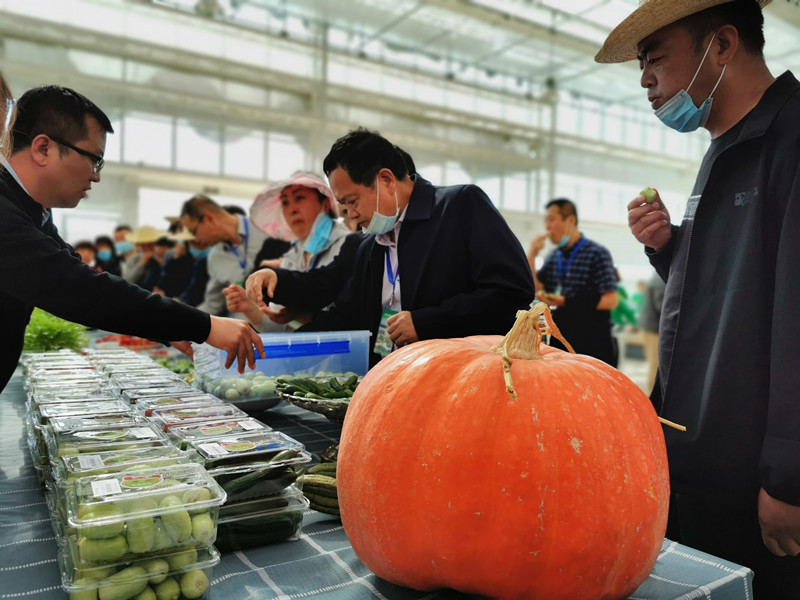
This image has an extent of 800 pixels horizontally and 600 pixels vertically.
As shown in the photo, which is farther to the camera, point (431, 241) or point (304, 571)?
point (431, 241)

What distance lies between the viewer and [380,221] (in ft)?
7.13

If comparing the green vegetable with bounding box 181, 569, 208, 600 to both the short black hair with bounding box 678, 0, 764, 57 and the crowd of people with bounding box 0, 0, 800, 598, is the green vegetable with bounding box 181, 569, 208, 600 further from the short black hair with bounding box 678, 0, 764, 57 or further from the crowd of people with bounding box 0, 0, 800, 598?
the short black hair with bounding box 678, 0, 764, 57

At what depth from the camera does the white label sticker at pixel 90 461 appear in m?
0.98

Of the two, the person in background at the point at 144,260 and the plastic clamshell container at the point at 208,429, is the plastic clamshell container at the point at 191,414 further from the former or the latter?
the person in background at the point at 144,260

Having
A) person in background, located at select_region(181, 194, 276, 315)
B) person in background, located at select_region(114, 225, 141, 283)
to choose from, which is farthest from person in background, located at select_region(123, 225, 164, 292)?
person in background, located at select_region(181, 194, 276, 315)

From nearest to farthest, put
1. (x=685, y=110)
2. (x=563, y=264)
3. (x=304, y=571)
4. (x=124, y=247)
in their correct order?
(x=304, y=571), (x=685, y=110), (x=563, y=264), (x=124, y=247)

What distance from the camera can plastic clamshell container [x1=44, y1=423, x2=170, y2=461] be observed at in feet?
3.59

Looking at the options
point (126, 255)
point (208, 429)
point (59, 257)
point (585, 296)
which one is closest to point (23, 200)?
point (59, 257)

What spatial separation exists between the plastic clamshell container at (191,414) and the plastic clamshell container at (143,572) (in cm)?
45

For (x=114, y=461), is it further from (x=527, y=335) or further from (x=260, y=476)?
(x=527, y=335)

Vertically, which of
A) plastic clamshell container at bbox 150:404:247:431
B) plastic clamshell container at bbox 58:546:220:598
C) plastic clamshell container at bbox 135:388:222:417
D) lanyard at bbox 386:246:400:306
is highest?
lanyard at bbox 386:246:400:306

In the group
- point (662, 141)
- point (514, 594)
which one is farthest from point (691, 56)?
point (662, 141)

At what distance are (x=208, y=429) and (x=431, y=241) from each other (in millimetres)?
1141

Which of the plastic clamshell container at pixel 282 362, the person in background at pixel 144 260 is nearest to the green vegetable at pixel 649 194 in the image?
the plastic clamshell container at pixel 282 362
